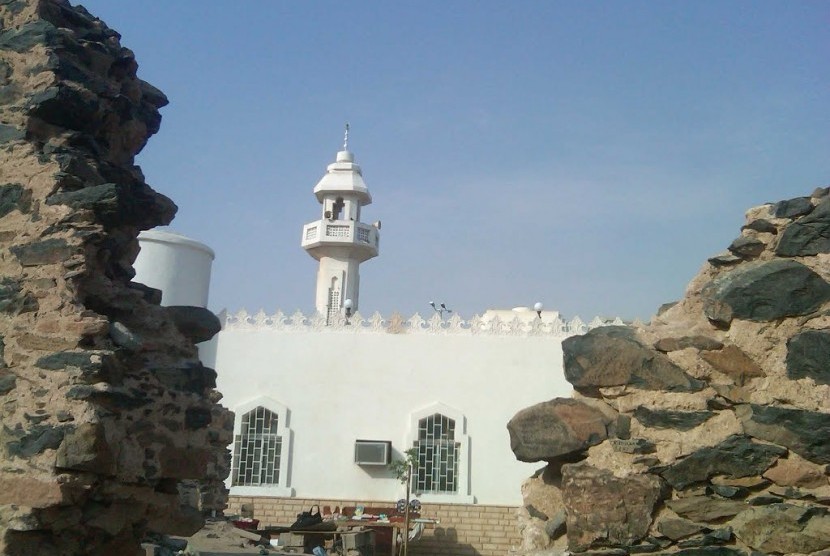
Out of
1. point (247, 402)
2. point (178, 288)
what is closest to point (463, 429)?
point (247, 402)

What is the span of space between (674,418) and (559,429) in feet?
1.66

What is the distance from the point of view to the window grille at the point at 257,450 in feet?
52.9

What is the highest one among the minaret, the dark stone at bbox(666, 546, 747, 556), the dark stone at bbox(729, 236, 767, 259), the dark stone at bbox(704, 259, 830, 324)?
the minaret

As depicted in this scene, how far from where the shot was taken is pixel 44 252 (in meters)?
3.82

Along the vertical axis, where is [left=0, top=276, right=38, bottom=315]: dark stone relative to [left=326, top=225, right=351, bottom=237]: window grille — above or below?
below

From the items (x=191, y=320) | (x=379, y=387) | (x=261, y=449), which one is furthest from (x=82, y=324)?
(x=261, y=449)

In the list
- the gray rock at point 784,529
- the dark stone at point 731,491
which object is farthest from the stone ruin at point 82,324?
the gray rock at point 784,529

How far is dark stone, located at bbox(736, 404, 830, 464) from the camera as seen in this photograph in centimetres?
348

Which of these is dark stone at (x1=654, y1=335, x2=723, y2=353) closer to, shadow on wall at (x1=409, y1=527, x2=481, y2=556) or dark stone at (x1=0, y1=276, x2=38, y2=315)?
dark stone at (x1=0, y1=276, x2=38, y2=315)

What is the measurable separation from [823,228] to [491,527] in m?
12.6

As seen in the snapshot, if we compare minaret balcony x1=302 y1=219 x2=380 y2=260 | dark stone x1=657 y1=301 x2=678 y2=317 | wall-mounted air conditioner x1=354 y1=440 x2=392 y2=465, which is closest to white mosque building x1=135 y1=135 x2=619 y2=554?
wall-mounted air conditioner x1=354 y1=440 x2=392 y2=465

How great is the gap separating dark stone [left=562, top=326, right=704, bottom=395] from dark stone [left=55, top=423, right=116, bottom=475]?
210 cm

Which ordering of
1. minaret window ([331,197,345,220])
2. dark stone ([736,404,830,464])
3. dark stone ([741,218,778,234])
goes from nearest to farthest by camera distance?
dark stone ([736,404,830,464]), dark stone ([741,218,778,234]), minaret window ([331,197,345,220])

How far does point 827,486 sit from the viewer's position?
3475 millimetres
